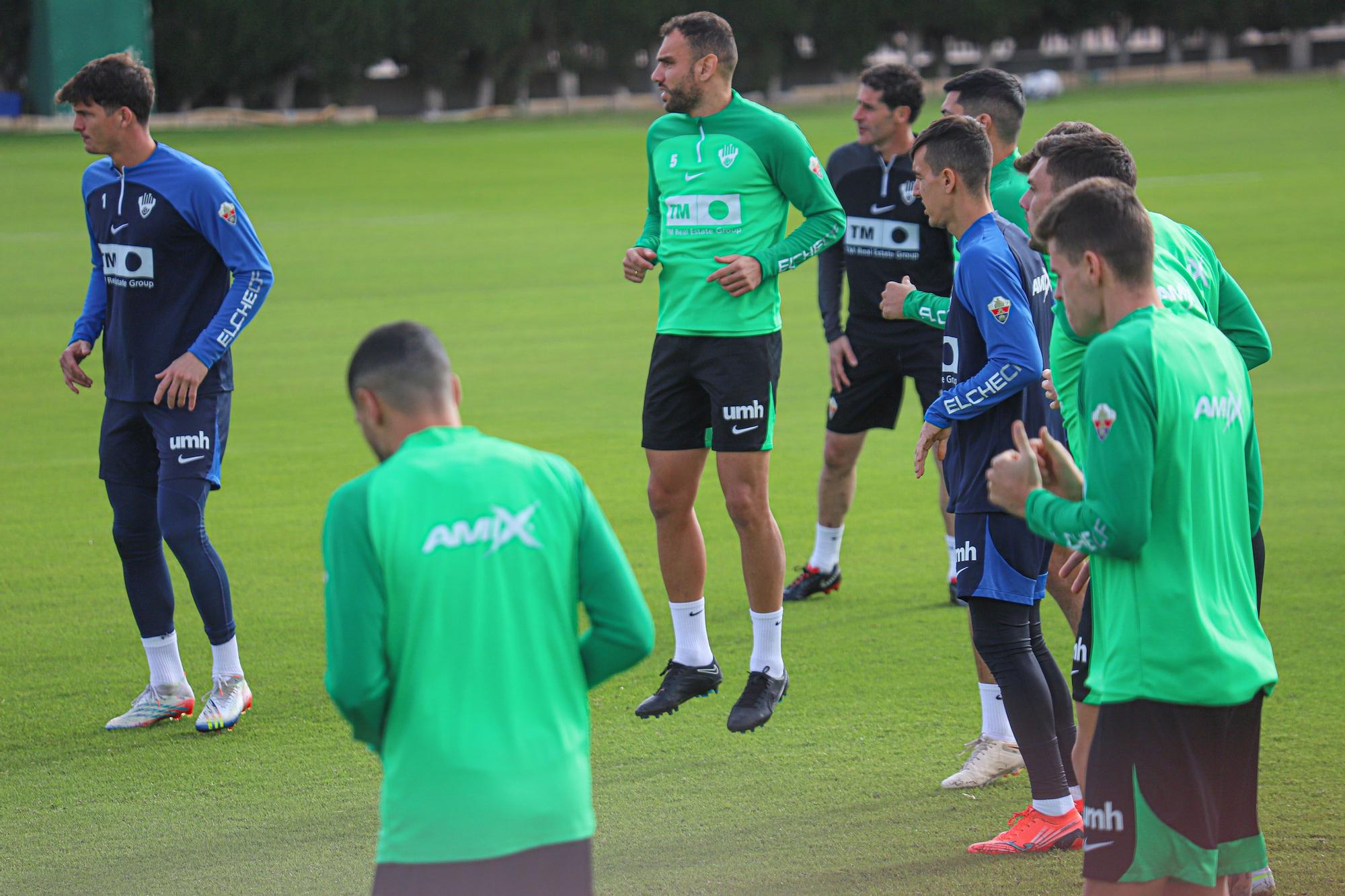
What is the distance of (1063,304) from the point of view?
3.98m

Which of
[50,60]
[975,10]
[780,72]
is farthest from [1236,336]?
[975,10]

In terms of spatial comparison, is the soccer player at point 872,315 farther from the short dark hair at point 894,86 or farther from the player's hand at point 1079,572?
the player's hand at point 1079,572

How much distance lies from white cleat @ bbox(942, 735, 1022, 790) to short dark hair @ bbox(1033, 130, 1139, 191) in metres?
2.09

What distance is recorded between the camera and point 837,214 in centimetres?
618

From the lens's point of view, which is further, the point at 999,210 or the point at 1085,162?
the point at 999,210

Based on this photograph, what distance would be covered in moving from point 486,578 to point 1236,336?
2.73 metres

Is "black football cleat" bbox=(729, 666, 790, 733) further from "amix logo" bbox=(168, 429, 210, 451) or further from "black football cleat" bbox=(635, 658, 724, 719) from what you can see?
"amix logo" bbox=(168, 429, 210, 451)

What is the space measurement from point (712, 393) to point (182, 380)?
6.82 ft

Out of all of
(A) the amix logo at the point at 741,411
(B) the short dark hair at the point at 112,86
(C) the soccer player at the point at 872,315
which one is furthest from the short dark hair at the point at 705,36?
(B) the short dark hair at the point at 112,86

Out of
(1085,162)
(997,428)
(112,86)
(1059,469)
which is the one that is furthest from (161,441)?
(1059,469)

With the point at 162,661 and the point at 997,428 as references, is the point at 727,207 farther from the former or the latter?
the point at 162,661

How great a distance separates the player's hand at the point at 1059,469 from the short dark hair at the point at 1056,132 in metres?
1.44

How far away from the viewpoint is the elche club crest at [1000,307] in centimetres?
471

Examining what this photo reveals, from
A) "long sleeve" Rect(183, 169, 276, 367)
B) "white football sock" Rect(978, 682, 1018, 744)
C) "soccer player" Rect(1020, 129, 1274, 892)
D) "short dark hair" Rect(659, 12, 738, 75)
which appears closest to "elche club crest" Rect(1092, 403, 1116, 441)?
"soccer player" Rect(1020, 129, 1274, 892)
